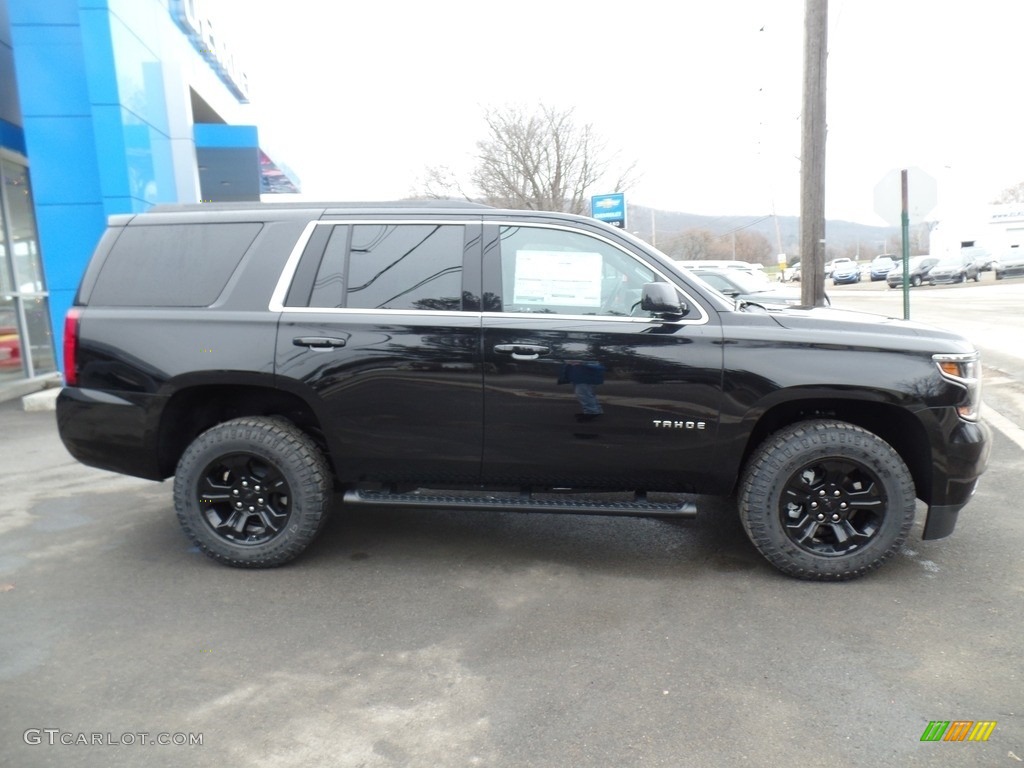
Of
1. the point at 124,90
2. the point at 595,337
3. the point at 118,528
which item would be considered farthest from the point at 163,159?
the point at 595,337

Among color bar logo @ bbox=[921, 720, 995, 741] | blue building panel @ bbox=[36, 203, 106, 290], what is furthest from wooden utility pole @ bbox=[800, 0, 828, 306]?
blue building panel @ bbox=[36, 203, 106, 290]

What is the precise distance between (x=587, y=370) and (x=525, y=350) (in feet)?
1.11

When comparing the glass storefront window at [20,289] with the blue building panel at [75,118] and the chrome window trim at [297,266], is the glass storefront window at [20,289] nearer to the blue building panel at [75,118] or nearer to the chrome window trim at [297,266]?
the blue building panel at [75,118]

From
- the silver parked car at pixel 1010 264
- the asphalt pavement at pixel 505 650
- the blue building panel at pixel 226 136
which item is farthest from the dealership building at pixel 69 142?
Result: the silver parked car at pixel 1010 264

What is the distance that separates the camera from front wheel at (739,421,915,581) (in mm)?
3863

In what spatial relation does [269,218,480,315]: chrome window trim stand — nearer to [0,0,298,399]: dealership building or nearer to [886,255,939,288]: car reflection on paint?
[0,0,298,399]: dealership building

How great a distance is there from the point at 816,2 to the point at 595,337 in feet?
24.9

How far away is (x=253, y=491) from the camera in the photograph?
425cm

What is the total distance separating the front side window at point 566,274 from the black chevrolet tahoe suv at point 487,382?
0.5 inches

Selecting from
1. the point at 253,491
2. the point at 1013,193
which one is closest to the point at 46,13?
the point at 253,491

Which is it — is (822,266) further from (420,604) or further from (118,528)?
(118,528)

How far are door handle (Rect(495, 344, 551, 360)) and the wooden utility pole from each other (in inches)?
250

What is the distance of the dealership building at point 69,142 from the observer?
1015cm

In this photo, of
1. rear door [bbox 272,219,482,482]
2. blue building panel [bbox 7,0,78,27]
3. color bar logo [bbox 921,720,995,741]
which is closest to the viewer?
color bar logo [bbox 921,720,995,741]
